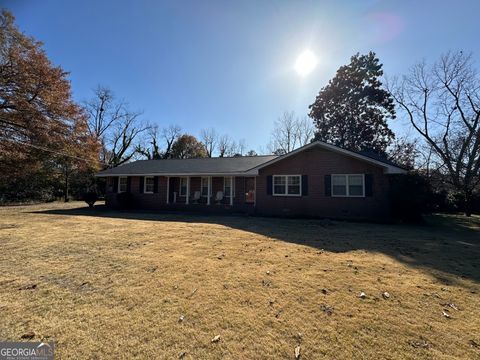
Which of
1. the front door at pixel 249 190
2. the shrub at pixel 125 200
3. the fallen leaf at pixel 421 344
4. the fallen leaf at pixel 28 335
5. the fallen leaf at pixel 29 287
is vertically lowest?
the fallen leaf at pixel 421 344

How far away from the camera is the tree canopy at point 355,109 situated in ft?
95.7

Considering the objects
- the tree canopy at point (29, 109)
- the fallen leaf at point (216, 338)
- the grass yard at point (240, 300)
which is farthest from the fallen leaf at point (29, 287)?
the tree canopy at point (29, 109)

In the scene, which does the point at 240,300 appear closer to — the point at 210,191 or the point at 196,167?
the point at 210,191

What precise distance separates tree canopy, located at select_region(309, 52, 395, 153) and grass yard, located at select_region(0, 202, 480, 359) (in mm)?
25490

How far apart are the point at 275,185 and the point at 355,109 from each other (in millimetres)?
22193

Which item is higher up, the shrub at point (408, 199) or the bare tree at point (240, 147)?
the bare tree at point (240, 147)

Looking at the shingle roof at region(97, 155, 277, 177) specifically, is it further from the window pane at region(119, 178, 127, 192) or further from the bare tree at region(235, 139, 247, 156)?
the bare tree at region(235, 139, 247, 156)

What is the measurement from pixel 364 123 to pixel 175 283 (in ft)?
104

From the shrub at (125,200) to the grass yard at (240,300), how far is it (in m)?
11.1

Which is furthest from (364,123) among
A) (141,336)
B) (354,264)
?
(141,336)

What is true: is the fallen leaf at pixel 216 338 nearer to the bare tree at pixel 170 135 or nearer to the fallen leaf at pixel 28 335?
the fallen leaf at pixel 28 335

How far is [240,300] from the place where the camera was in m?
3.61

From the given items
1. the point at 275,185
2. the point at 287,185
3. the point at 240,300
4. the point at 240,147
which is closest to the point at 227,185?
the point at 275,185
